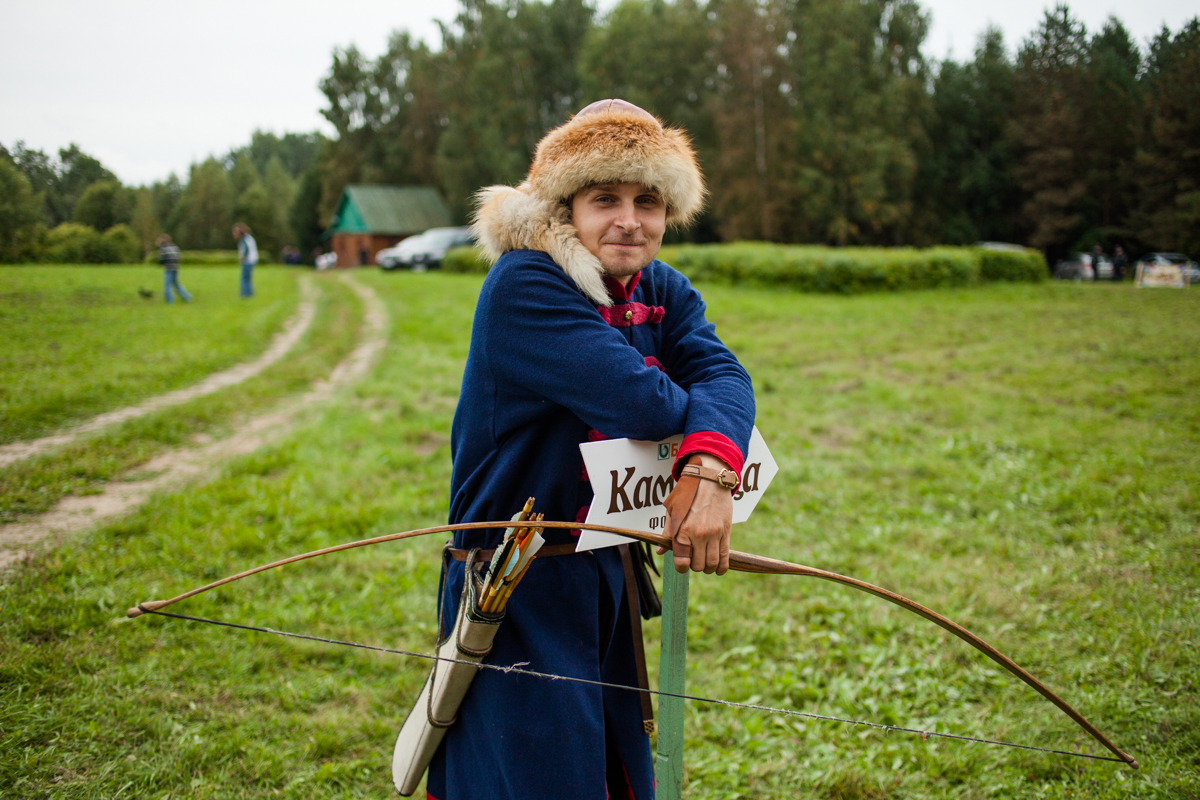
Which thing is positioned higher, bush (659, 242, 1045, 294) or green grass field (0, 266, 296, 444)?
bush (659, 242, 1045, 294)

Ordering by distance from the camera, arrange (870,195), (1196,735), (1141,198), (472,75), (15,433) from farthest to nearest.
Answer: (472,75)
(870,195)
(1141,198)
(15,433)
(1196,735)

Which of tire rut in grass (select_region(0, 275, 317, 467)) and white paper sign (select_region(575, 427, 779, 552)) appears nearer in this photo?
white paper sign (select_region(575, 427, 779, 552))

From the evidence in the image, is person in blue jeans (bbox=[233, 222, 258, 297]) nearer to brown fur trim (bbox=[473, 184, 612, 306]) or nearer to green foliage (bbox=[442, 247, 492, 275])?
green foliage (bbox=[442, 247, 492, 275])

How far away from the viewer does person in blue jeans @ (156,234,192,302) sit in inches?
459

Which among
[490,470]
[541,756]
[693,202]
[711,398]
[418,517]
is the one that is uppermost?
[693,202]

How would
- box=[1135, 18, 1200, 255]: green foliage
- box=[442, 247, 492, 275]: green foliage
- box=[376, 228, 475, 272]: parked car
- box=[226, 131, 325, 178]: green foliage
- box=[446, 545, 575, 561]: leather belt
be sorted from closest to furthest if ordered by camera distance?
1. box=[446, 545, 575, 561]: leather belt
2. box=[1135, 18, 1200, 255]: green foliage
3. box=[442, 247, 492, 275]: green foliage
4. box=[376, 228, 475, 272]: parked car
5. box=[226, 131, 325, 178]: green foliage

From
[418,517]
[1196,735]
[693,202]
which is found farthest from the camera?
[418,517]

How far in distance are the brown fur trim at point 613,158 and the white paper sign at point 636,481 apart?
0.58 m

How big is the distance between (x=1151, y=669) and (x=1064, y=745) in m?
0.69

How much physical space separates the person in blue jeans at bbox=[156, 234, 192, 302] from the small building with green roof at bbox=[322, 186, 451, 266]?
86.4 feet

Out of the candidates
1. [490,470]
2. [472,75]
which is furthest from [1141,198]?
[472,75]

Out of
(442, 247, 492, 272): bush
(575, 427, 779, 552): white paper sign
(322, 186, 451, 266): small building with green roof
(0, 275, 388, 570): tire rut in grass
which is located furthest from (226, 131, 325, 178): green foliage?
(575, 427, 779, 552): white paper sign

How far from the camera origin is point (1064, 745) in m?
2.72

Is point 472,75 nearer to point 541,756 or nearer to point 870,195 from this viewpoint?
point 870,195
